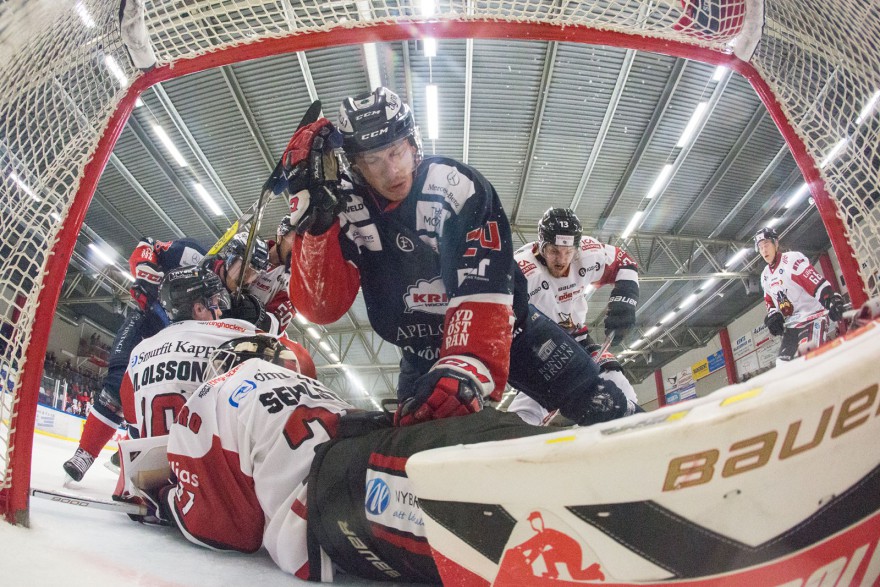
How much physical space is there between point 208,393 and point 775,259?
569 centimetres

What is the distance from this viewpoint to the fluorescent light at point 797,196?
943 centimetres

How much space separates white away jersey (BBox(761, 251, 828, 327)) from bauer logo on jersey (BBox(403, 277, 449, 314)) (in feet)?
15.5

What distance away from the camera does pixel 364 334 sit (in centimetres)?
1596

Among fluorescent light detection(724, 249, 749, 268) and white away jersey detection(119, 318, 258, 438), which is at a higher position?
fluorescent light detection(724, 249, 749, 268)

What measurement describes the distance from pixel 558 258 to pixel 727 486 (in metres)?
3.04

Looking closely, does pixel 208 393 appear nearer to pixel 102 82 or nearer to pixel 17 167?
pixel 17 167

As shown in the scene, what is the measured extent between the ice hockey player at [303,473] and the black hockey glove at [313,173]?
0.51m

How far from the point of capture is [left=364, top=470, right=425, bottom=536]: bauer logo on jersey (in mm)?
927

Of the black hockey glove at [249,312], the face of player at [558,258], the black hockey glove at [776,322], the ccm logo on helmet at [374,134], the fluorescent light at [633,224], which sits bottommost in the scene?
the black hockey glove at [249,312]

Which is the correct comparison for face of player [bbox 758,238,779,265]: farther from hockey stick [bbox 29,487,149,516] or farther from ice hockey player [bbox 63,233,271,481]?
hockey stick [bbox 29,487,149,516]

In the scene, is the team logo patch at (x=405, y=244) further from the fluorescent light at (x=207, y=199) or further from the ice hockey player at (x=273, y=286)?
the fluorescent light at (x=207, y=199)

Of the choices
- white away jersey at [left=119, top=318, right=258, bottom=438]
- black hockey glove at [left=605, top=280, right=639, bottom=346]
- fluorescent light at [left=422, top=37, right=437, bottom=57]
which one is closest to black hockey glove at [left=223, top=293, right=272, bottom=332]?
white away jersey at [left=119, top=318, right=258, bottom=438]

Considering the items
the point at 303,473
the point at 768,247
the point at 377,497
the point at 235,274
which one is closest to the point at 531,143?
the point at 768,247

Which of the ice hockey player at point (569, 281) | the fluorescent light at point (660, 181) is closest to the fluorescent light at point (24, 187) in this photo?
the ice hockey player at point (569, 281)
